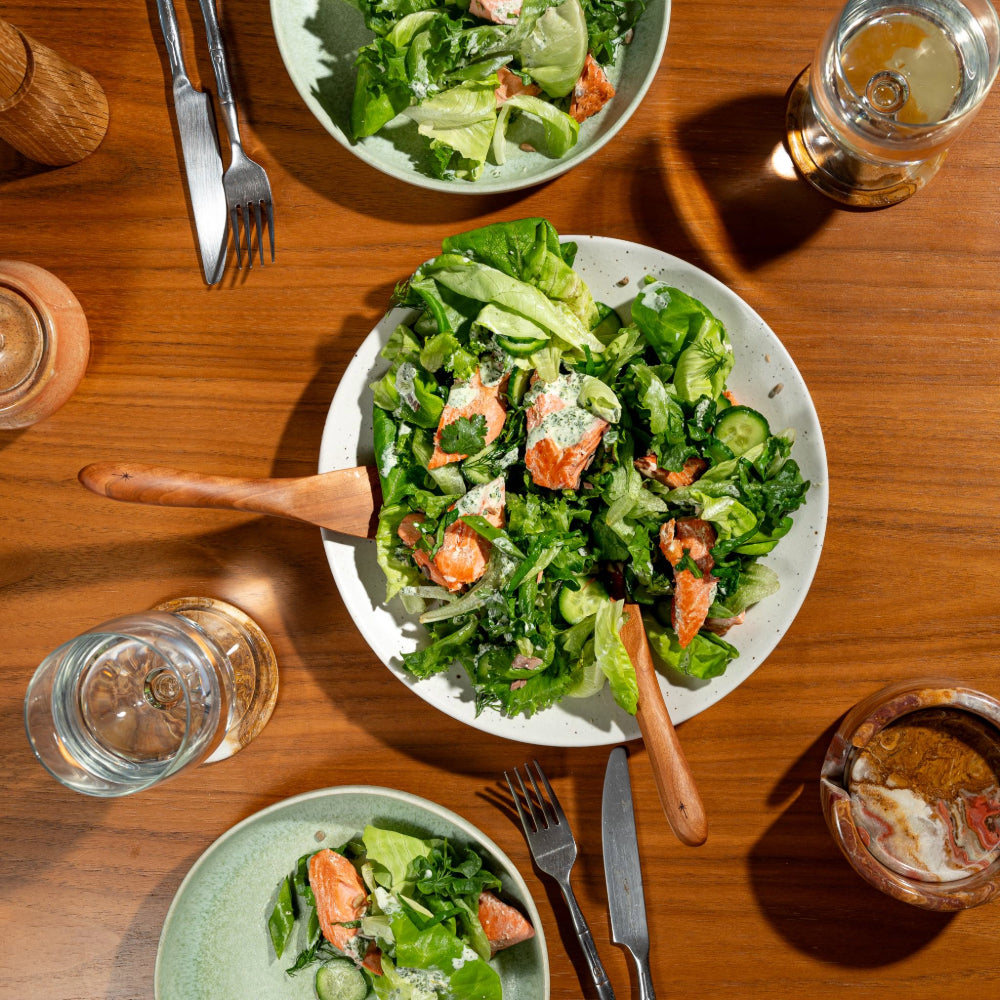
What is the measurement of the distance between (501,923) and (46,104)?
5.62 feet

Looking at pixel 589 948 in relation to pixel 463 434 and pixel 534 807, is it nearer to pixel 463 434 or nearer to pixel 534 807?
pixel 534 807

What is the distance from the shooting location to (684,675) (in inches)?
59.7

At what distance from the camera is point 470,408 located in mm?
1406

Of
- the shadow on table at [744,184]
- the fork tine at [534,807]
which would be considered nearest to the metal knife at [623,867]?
the fork tine at [534,807]

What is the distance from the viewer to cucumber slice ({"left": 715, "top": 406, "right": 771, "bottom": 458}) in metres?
1.45

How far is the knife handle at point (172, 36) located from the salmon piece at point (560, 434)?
97 cm

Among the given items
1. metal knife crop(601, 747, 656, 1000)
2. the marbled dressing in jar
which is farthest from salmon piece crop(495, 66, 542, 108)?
the marbled dressing in jar

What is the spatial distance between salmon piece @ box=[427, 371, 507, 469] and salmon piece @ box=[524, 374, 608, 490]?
0.06 m

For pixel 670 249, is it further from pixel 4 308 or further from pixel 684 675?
pixel 4 308

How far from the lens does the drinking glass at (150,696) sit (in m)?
1.50

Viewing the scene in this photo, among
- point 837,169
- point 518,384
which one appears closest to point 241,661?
point 518,384

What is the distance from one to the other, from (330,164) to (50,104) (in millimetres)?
509

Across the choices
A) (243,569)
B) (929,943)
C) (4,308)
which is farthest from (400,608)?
(929,943)

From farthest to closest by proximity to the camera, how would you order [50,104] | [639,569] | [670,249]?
[670,249] < [50,104] < [639,569]
